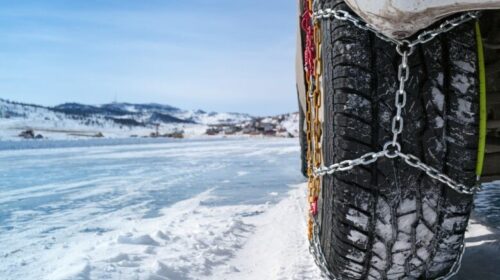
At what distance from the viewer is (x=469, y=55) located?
1.34m

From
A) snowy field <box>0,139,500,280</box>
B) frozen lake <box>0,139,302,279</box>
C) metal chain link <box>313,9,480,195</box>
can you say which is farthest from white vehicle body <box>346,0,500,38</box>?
frozen lake <box>0,139,302,279</box>

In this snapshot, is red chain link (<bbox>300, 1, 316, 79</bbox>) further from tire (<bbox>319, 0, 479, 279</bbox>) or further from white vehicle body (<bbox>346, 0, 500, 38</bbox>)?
white vehicle body (<bbox>346, 0, 500, 38</bbox>)

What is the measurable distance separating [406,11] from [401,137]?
0.40 meters

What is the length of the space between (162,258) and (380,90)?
1.78 m

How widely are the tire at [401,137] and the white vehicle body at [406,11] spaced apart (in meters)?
0.09

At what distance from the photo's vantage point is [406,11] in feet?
3.67

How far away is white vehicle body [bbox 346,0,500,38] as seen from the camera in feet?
3.53

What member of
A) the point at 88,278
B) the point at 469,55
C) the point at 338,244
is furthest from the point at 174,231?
the point at 469,55

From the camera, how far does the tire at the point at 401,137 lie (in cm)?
132

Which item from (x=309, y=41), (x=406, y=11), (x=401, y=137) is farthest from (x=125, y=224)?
(x=406, y=11)

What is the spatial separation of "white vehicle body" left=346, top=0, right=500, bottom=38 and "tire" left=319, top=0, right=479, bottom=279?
90 millimetres

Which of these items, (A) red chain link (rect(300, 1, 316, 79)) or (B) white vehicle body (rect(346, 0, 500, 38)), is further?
(A) red chain link (rect(300, 1, 316, 79))

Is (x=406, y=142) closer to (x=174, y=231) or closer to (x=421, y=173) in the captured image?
(x=421, y=173)

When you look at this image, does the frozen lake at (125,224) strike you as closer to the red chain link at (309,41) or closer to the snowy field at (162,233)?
the snowy field at (162,233)
